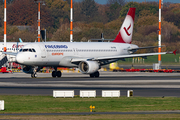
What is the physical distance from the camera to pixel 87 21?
151 metres

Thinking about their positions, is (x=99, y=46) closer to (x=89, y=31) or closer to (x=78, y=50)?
(x=78, y=50)

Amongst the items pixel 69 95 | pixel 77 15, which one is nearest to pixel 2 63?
pixel 69 95

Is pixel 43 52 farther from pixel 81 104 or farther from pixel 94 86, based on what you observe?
pixel 81 104

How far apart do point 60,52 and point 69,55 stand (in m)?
1.49

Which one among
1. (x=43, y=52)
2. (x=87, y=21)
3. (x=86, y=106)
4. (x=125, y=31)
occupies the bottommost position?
(x=86, y=106)

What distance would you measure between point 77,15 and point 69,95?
13745cm

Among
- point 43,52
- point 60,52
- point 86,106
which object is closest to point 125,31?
point 60,52

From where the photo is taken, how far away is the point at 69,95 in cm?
2922

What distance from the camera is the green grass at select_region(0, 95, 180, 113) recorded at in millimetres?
23500

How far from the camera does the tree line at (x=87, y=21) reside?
11650cm

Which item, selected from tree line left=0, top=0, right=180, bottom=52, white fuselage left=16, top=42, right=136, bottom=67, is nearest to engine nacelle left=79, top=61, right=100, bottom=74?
white fuselage left=16, top=42, right=136, bottom=67

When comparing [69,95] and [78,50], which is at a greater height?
[78,50]

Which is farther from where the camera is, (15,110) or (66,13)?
(66,13)

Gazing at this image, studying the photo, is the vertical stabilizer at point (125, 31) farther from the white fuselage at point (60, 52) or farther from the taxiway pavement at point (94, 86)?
the taxiway pavement at point (94, 86)
